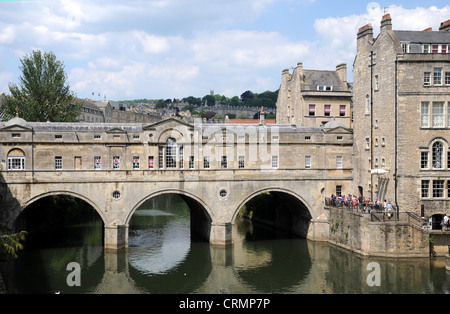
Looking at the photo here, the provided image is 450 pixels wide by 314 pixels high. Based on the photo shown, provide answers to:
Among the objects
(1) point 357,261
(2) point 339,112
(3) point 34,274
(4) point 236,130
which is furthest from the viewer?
(2) point 339,112

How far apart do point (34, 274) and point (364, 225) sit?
23854 millimetres

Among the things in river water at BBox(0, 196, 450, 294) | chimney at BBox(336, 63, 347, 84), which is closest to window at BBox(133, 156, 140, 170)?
river water at BBox(0, 196, 450, 294)

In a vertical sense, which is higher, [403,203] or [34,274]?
[403,203]

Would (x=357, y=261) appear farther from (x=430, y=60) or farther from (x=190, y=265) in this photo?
(x=430, y=60)

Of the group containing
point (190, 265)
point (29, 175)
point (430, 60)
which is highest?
point (430, 60)

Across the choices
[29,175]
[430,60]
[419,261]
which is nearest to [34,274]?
[29,175]

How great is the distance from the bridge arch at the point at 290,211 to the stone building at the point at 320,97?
1005cm

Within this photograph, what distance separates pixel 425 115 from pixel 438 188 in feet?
19.2

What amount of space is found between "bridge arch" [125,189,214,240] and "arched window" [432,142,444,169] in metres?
18.6

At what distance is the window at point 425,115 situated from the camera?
1684 inches

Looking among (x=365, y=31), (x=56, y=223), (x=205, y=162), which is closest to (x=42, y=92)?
(x=56, y=223)

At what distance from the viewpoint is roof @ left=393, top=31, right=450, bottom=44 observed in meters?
44.0

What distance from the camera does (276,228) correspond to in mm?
56000

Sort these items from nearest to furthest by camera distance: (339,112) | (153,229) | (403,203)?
(403,203) < (153,229) < (339,112)
